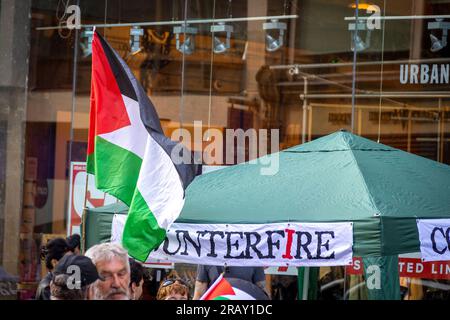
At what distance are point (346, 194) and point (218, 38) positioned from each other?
16.8ft

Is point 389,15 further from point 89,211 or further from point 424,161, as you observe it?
point 89,211

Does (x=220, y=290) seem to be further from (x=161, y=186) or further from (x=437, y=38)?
(x=437, y=38)

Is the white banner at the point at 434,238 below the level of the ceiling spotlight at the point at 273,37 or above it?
below

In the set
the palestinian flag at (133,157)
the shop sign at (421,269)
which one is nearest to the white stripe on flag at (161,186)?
the palestinian flag at (133,157)

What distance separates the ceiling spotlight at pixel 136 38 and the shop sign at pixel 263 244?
218 inches

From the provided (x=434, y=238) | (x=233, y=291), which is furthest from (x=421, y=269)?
Result: (x=233, y=291)

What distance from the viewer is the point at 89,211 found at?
7.77 meters

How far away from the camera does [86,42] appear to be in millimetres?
12836

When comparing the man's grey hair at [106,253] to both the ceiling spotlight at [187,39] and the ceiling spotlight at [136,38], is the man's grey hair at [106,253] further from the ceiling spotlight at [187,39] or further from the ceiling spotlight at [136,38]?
the ceiling spotlight at [136,38]

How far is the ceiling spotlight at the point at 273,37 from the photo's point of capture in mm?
11648

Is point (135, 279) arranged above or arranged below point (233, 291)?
below

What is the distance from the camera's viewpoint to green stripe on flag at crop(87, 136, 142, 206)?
750cm

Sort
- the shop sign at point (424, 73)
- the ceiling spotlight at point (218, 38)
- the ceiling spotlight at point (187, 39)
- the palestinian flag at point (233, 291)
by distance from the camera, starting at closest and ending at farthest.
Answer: the palestinian flag at point (233, 291), the shop sign at point (424, 73), the ceiling spotlight at point (218, 38), the ceiling spotlight at point (187, 39)

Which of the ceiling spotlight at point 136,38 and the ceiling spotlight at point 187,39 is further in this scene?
the ceiling spotlight at point 136,38
